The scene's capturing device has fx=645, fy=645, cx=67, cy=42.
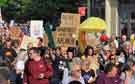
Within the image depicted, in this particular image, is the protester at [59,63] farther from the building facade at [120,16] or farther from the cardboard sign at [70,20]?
the building facade at [120,16]

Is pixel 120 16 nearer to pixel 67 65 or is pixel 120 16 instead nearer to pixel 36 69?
pixel 67 65

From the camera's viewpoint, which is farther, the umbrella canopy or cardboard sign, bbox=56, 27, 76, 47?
the umbrella canopy

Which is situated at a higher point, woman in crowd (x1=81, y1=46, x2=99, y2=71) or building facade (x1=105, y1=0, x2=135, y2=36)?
woman in crowd (x1=81, y1=46, x2=99, y2=71)

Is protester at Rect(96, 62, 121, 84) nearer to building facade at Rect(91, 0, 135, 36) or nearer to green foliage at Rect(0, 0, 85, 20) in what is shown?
building facade at Rect(91, 0, 135, 36)

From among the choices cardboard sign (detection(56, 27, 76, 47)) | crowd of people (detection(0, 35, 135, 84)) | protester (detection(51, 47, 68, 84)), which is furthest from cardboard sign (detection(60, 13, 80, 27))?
protester (detection(51, 47, 68, 84))

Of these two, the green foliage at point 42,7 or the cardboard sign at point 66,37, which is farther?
the green foliage at point 42,7

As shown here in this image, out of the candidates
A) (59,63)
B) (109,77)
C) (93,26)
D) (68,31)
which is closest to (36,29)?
(68,31)

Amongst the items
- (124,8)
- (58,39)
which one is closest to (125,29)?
(124,8)

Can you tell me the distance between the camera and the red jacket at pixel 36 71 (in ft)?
41.0

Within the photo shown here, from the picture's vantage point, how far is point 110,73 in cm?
1169

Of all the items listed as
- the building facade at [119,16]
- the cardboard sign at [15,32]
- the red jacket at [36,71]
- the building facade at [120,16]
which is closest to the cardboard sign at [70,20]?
the cardboard sign at [15,32]

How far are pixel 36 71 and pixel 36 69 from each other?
0.08m

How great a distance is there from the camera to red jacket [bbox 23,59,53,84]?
12482 millimetres

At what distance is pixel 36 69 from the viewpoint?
41.0ft
